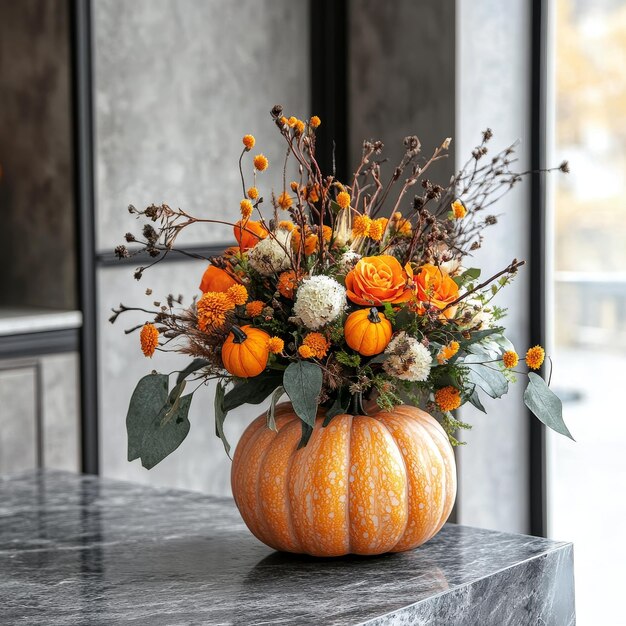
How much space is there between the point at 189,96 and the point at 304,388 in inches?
87.4

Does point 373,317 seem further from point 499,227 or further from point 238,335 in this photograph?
point 499,227

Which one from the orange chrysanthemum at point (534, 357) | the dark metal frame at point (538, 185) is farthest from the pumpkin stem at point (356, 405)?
the dark metal frame at point (538, 185)

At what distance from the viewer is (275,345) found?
114cm

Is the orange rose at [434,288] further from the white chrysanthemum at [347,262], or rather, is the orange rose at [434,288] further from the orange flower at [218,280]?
the orange flower at [218,280]

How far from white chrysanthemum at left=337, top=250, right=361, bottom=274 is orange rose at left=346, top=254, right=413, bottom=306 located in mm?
26

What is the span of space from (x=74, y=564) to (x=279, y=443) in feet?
0.95

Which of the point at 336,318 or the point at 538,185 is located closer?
the point at 336,318

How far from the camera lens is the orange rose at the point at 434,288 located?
1.16 metres

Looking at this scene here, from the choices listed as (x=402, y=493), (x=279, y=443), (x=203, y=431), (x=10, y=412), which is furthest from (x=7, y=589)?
(x=203, y=431)

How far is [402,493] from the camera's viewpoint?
46.5 inches

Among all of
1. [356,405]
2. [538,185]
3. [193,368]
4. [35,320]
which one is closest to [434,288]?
[356,405]

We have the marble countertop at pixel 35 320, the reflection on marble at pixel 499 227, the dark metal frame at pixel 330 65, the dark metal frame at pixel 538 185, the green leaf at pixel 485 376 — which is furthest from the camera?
the dark metal frame at pixel 330 65

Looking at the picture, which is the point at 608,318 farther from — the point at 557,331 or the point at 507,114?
the point at 507,114

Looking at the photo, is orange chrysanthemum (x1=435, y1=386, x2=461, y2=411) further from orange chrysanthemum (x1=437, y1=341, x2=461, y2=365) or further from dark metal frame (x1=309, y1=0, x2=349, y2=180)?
dark metal frame (x1=309, y1=0, x2=349, y2=180)
